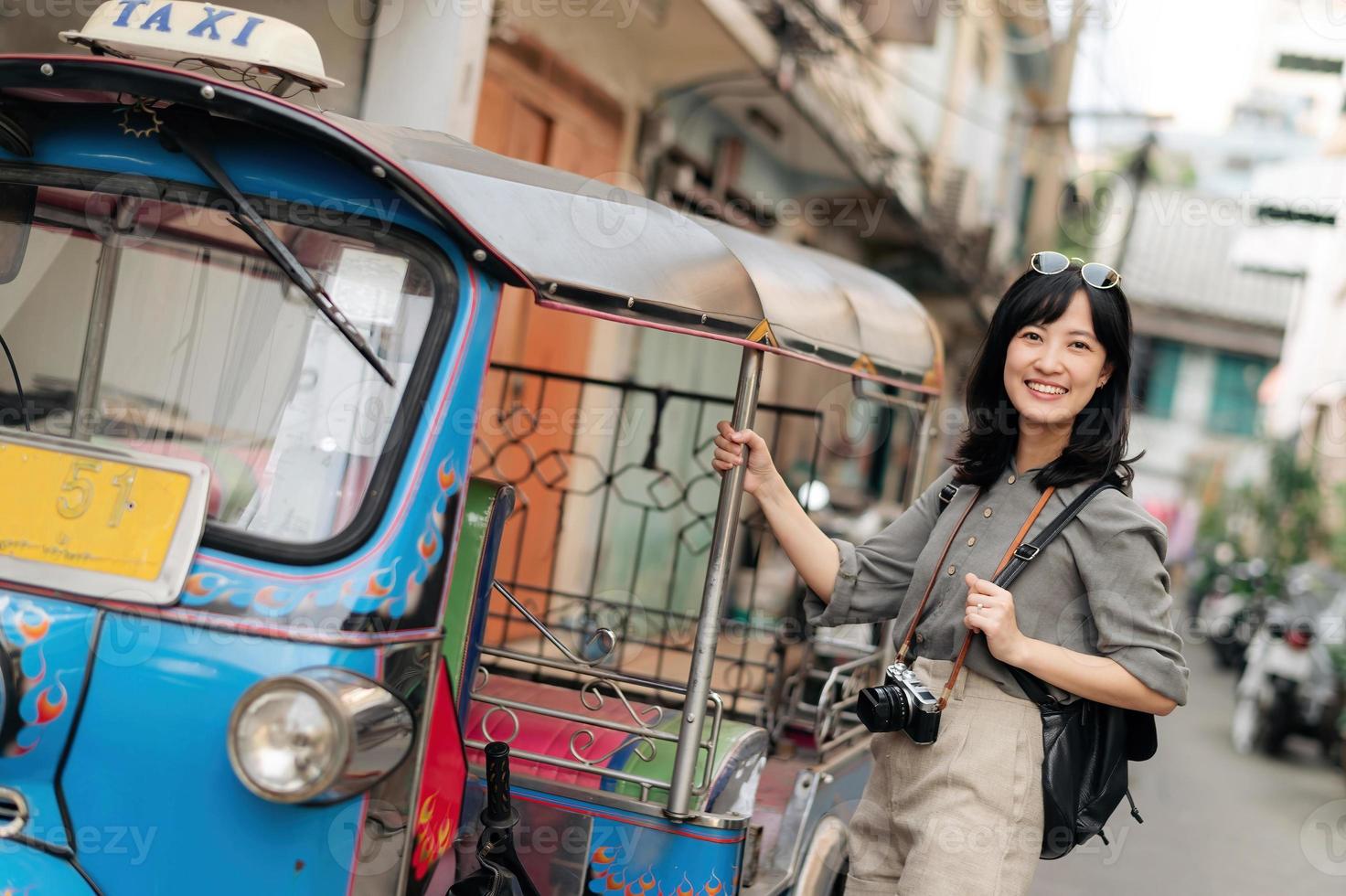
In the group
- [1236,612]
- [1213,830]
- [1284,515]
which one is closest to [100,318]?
[1213,830]

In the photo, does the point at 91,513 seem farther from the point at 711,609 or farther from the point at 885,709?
the point at 885,709

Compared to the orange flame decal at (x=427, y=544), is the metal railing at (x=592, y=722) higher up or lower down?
lower down

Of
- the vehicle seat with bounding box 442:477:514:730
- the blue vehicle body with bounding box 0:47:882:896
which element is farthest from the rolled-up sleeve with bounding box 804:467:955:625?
the blue vehicle body with bounding box 0:47:882:896

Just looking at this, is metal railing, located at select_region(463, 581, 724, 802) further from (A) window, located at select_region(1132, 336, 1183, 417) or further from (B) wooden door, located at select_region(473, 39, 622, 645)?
(A) window, located at select_region(1132, 336, 1183, 417)

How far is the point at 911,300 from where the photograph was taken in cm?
413

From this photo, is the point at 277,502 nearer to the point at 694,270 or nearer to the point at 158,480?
the point at 158,480

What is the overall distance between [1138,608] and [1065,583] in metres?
0.14

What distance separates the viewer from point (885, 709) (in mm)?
2293

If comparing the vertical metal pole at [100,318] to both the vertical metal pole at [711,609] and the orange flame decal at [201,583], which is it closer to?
the orange flame decal at [201,583]

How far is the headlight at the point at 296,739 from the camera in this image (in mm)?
1958

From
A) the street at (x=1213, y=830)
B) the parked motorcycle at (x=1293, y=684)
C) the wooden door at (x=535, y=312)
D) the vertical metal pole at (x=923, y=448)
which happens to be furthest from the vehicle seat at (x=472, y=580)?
the parked motorcycle at (x=1293, y=684)

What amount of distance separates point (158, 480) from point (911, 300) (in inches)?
102

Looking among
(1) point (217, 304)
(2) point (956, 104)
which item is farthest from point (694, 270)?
(2) point (956, 104)

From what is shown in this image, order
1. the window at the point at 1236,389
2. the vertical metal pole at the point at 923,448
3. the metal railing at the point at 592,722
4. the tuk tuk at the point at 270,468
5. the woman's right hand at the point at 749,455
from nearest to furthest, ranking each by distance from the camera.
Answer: the tuk tuk at the point at 270,468 < the woman's right hand at the point at 749,455 < the metal railing at the point at 592,722 < the vertical metal pole at the point at 923,448 < the window at the point at 1236,389
